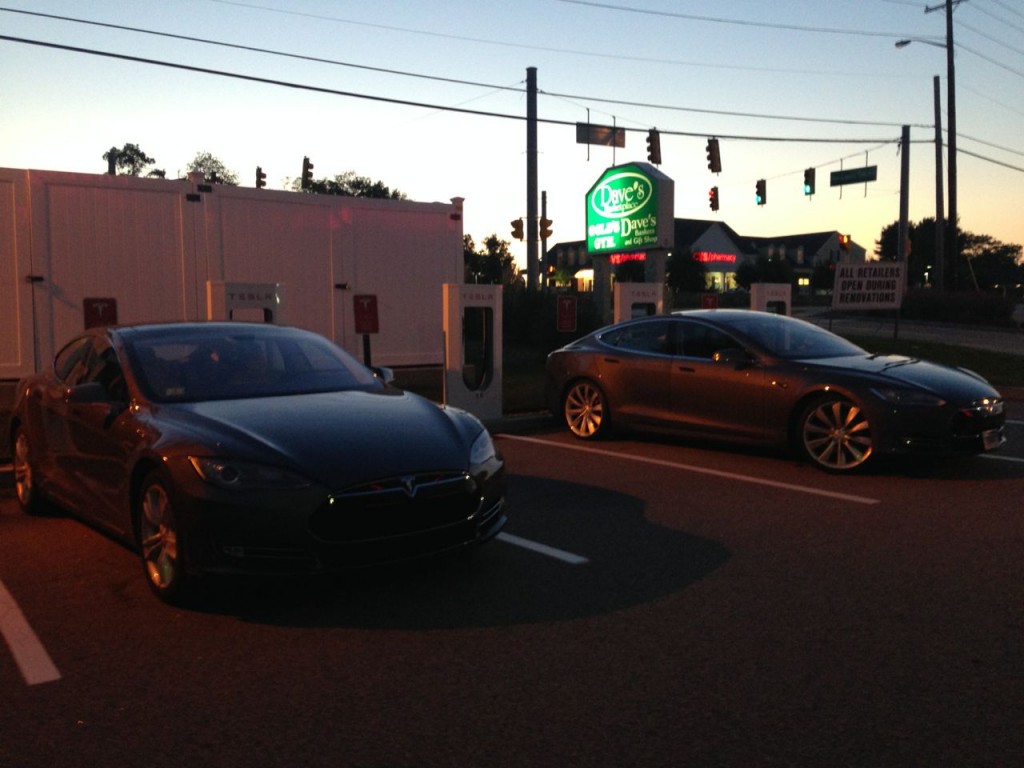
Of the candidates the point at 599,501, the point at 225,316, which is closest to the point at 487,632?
the point at 599,501

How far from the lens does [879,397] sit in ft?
27.5

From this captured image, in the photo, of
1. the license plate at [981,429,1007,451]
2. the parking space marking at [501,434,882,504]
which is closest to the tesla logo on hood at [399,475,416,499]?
the parking space marking at [501,434,882,504]

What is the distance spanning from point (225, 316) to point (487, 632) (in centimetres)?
758

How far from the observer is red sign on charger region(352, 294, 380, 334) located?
12.0 m

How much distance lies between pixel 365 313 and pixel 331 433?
7.04 m

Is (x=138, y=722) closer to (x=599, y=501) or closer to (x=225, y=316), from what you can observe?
(x=599, y=501)

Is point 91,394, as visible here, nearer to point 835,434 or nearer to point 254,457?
point 254,457

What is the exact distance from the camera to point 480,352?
12938mm

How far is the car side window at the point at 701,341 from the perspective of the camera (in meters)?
9.73

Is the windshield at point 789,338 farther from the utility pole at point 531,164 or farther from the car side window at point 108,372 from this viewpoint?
the utility pole at point 531,164

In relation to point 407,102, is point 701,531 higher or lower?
lower

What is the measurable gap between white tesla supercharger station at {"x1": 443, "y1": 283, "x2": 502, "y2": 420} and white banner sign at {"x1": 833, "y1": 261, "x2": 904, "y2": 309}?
7.91m

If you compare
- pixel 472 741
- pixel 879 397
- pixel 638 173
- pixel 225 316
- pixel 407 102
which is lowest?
pixel 472 741

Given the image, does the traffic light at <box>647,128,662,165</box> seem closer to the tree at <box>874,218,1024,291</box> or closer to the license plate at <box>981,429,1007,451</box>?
the license plate at <box>981,429,1007,451</box>
